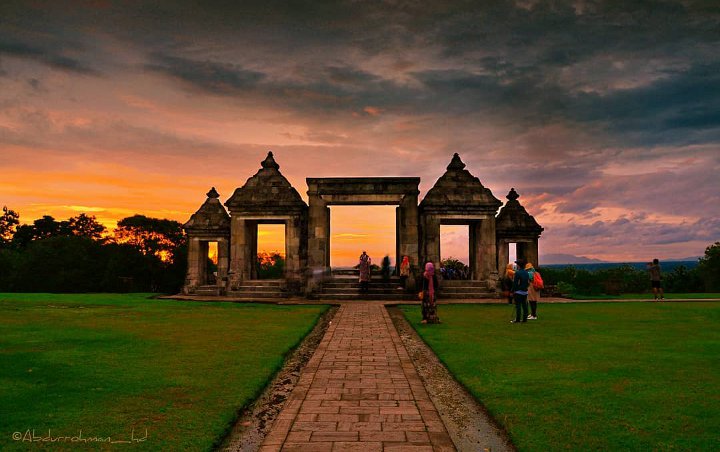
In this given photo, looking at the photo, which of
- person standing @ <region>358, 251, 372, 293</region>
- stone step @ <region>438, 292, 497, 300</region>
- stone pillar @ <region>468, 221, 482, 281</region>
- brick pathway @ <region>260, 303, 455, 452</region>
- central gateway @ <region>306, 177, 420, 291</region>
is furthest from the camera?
stone pillar @ <region>468, 221, 482, 281</region>

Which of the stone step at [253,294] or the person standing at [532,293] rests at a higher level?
the person standing at [532,293]

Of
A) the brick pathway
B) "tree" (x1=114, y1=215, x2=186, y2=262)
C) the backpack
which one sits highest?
"tree" (x1=114, y1=215, x2=186, y2=262)

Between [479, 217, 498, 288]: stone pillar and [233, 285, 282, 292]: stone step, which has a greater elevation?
[479, 217, 498, 288]: stone pillar

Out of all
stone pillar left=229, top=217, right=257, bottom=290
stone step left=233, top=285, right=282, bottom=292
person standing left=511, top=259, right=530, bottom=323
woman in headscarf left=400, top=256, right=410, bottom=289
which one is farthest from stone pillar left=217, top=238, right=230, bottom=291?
person standing left=511, top=259, right=530, bottom=323

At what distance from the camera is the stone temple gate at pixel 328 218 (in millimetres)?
26016

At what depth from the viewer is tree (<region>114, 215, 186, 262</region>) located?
53.6m

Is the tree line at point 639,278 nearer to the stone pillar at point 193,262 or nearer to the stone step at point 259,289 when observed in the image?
the stone step at point 259,289

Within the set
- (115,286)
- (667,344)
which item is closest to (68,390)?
(667,344)

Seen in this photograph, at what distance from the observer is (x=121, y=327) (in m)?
13.8

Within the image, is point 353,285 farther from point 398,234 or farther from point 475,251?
point 475,251

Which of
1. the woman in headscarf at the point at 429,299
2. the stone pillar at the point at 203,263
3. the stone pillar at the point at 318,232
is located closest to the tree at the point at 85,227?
the stone pillar at the point at 203,263

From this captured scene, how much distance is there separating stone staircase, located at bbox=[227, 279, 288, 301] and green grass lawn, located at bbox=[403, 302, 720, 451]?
12930mm

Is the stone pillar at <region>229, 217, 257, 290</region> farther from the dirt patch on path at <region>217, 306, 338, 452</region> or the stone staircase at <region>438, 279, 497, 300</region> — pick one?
the dirt patch on path at <region>217, 306, 338, 452</region>

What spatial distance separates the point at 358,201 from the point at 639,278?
29.9 m
